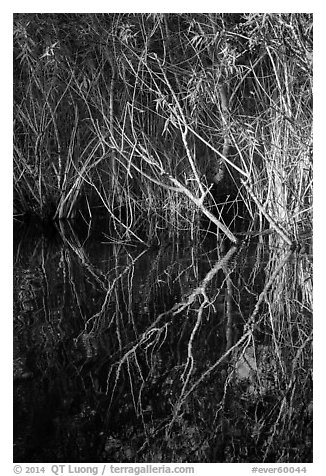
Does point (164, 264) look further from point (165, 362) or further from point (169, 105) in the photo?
point (165, 362)

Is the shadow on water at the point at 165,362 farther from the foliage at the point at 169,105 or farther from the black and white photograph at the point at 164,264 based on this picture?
the foliage at the point at 169,105

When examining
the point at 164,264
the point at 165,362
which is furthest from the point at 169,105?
the point at 165,362

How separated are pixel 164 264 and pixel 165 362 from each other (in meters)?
1.81

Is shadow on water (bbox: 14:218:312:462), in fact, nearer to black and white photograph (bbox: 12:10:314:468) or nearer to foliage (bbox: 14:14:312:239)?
black and white photograph (bbox: 12:10:314:468)

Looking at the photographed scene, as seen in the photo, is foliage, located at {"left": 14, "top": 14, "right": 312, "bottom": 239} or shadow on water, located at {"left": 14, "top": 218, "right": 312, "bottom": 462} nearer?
shadow on water, located at {"left": 14, "top": 218, "right": 312, "bottom": 462}

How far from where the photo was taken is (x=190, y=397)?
2.22 meters

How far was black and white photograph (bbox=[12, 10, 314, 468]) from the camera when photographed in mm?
2053

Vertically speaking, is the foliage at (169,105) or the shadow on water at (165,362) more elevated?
the foliage at (169,105)

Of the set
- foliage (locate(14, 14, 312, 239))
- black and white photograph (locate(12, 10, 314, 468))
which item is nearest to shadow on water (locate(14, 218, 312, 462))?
black and white photograph (locate(12, 10, 314, 468))

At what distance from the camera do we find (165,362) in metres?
2.51

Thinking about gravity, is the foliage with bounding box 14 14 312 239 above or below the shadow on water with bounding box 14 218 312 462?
above

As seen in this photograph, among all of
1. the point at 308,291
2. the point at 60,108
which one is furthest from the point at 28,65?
the point at 308,291

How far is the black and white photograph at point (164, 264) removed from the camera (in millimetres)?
2053

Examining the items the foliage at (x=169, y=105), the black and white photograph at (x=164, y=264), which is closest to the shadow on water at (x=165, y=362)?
the black and white photograph at (x=164, y=264)
